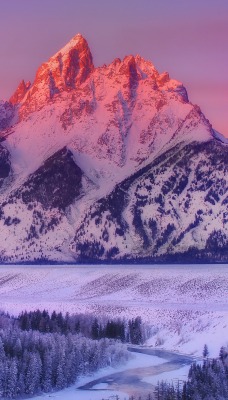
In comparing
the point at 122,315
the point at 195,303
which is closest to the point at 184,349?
the point at 122,315

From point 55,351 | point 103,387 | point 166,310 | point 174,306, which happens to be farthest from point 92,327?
point 103,387

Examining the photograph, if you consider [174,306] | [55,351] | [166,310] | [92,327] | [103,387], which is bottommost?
[103,387]

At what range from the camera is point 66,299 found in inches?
7800

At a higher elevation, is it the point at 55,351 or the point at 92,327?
the point at 92,327

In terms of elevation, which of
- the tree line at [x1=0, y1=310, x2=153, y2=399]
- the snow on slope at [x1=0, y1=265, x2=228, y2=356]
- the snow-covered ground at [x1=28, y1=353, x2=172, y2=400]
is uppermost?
the snow on slope at [x1=0, y1=265, x2=228, y2=356]

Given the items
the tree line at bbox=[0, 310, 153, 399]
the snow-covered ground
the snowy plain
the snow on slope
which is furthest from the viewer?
the snow on slope

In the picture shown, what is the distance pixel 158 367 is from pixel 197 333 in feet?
64.1

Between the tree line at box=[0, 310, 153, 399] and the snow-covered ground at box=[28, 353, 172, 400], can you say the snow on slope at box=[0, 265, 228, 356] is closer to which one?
the tree line at box=[0, 310, 153, 399]

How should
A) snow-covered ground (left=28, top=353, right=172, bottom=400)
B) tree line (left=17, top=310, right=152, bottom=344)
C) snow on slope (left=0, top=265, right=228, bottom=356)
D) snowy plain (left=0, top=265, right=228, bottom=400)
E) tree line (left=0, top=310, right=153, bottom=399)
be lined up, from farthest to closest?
tree line (left=17, top=310, right=152, bottom=344)
snow on slope (left=0, top=265, right=228, bottom=356)
snowy plain (left=0, top=265, right=228, bottom=400)
tree line (left=0, top=310, right=153, bottom=399)
snow-covered ground (left=28, top=353, right=172, bottom=400)

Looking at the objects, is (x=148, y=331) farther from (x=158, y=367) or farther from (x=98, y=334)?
(x=158, y=367)

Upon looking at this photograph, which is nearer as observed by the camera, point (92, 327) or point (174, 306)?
point (92, 327)

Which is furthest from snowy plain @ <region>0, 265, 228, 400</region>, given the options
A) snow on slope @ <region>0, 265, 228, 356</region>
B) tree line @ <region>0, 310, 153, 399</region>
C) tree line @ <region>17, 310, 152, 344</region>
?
tree line @ <region>17, 310, 152, 344</region>

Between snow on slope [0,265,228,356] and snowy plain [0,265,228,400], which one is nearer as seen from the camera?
snowy plain [0,265,228,400]

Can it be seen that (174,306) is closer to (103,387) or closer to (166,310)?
(166,310)
